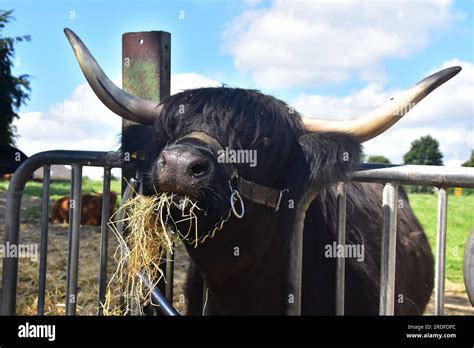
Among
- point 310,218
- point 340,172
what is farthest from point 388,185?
point 310,218

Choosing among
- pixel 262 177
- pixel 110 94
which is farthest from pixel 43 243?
pixel 262 177

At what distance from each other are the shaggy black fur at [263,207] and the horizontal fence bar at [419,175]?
0.54 ft

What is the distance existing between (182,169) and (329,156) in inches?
31.7

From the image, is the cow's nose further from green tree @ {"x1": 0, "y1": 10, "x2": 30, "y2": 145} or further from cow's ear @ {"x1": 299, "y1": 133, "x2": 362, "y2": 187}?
green tree @ {"x1": 0, "y1": 10, "x2": 30, "y2": 145}

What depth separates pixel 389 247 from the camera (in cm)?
254

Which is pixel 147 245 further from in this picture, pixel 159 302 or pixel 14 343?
pixel 14 343

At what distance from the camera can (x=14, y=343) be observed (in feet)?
7.25

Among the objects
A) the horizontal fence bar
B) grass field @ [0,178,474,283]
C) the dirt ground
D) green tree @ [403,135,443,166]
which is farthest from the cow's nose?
green tree @ [403,135,443,166]

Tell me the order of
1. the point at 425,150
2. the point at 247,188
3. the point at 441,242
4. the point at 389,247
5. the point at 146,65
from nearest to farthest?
the point at 441,242 → the point at 389,247 → the point at 247,188 → the point at 146,65 → the point at 425,150

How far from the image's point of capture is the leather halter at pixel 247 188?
2715 millimetres

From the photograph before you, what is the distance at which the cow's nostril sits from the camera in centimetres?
244

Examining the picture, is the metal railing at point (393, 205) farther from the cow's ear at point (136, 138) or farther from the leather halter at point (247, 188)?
the cow's ear at point (136, 138)

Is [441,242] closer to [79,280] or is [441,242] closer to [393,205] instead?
[393,205]

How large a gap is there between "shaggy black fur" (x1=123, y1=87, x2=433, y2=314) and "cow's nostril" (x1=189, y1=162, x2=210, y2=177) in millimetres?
113
